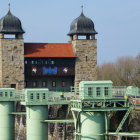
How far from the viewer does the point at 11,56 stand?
7344 cm

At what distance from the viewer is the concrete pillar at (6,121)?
194 ft

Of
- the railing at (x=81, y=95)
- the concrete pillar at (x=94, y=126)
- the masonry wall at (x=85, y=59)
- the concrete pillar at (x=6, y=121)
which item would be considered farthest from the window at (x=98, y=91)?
the masonry wall at (x=85, y=59)

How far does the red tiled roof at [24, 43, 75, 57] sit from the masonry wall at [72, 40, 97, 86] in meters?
1.04

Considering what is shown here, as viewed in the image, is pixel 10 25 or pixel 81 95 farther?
pixel 10 25

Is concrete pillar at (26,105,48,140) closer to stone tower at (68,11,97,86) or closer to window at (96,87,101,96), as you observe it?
window at (96,87,101,96)

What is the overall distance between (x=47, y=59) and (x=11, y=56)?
436 cm

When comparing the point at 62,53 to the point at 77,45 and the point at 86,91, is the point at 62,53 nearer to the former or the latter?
the point at 77,45

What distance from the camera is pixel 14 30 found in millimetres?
73000

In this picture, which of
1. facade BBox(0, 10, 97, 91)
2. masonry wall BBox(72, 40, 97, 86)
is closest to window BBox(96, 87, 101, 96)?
facade BBox(0, 10, 97, 91)

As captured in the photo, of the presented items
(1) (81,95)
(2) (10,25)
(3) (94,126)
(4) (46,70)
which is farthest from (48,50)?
(3) (94,126)

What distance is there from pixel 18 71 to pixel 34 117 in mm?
23588

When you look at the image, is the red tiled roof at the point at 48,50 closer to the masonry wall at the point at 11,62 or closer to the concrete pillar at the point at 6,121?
the masonry wall at the point at 11,62

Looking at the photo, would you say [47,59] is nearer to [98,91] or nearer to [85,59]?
[85,59]

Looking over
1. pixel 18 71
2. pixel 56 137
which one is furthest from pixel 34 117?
pixel 18 71
